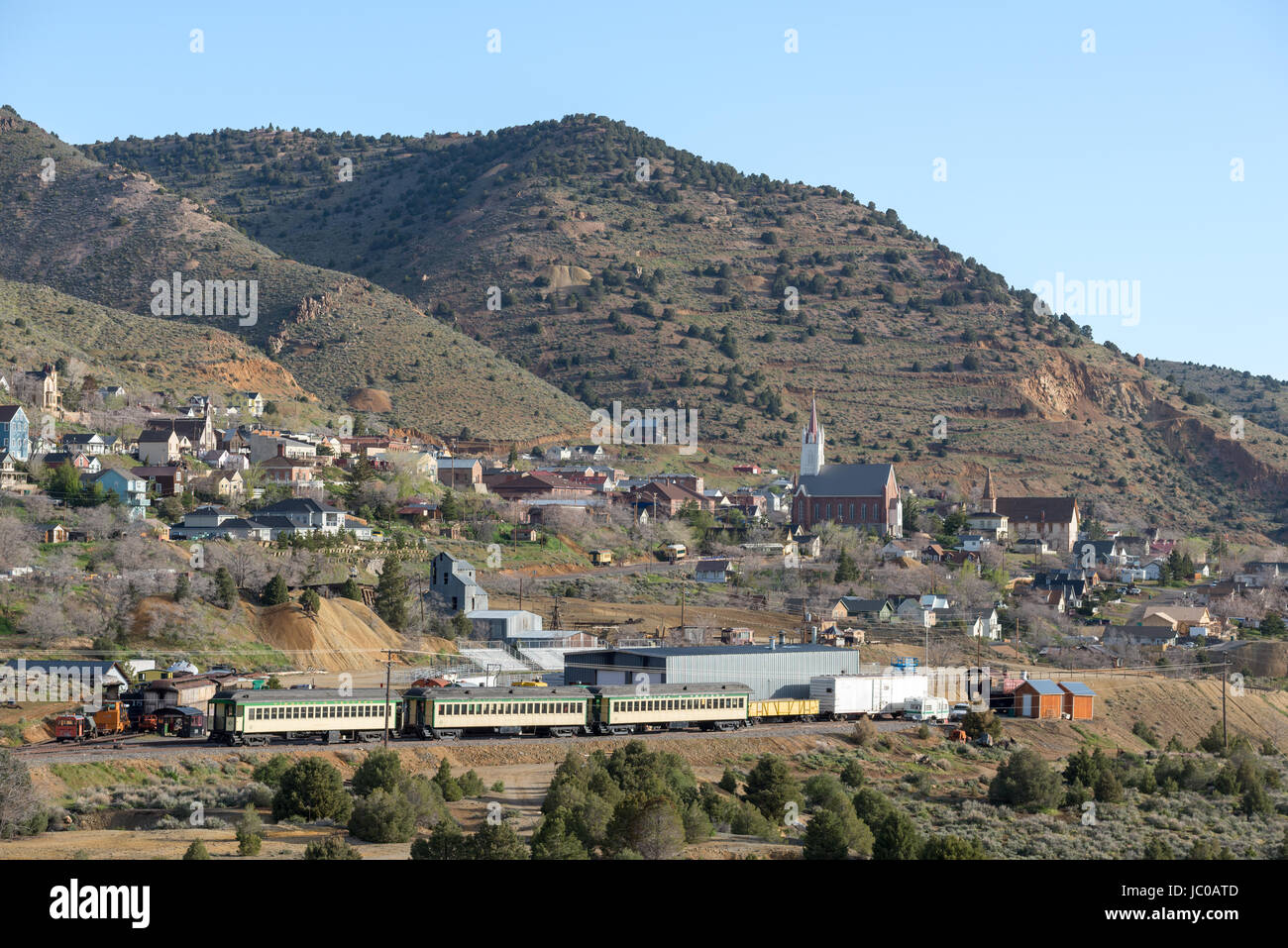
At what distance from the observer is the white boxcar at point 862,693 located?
60219 millimetres

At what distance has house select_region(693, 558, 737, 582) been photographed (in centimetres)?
9294

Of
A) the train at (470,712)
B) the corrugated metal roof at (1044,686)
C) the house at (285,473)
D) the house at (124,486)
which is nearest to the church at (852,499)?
the house at (285,473)

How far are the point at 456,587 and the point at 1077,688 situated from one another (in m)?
29.4

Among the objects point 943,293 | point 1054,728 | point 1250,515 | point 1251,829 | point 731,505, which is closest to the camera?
point 1251,829

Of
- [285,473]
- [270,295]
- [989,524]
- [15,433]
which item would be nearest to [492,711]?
[15,433]

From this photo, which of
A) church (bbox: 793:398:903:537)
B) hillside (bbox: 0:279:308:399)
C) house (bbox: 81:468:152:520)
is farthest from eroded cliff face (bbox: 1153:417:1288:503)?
house (bbox: 81:468:152:520)

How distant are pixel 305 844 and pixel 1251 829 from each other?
95.8 ft

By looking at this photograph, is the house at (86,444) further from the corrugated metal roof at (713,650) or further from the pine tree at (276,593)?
the corrugated metal roof at (713,650)

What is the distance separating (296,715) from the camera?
45.3m

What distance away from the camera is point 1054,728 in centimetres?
6450

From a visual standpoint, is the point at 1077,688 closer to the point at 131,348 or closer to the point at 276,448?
the point at 276,448
